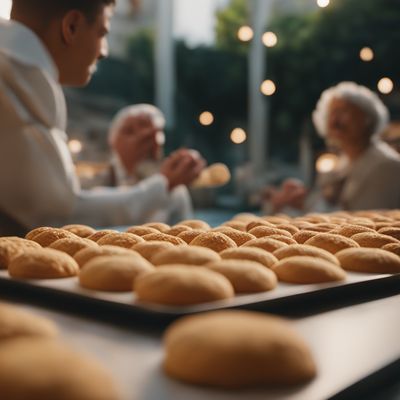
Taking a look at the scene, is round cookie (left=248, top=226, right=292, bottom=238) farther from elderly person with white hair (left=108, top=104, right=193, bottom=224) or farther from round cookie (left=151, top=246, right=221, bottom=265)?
elderly person with white hair (left=108, top=104, right=193, bottom=224)

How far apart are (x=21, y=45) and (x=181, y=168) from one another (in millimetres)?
753

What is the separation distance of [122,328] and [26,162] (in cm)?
117

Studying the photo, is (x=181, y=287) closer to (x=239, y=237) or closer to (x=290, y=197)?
(x=239, y=237)

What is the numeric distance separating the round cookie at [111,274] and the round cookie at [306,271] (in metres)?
0.18

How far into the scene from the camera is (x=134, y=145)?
123 inches


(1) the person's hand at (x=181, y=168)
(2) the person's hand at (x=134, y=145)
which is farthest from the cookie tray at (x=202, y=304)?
(2) the person's hand at (x=134, y=145)

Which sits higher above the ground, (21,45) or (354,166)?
(21,45)

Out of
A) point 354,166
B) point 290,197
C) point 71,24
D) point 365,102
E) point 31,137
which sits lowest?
point 290,197

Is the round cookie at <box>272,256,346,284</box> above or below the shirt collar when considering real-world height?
below

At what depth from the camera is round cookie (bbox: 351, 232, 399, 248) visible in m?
1.03

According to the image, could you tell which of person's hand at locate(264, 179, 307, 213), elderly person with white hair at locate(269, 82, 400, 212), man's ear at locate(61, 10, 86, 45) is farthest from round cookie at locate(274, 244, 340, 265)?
person's hand at locate(264, 179, 307, 213)

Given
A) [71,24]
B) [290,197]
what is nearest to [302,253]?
[71,24]

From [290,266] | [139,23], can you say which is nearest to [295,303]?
[290,266]

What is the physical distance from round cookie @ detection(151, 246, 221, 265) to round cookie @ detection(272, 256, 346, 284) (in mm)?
93
